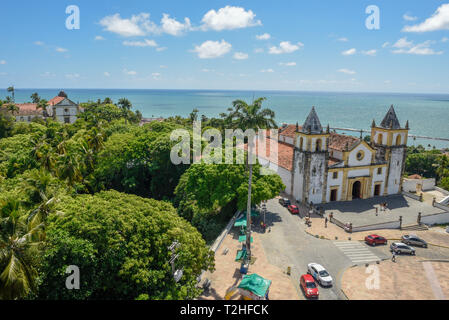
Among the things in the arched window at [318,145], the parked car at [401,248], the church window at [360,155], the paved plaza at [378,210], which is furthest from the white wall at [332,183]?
the parked car at [401,248]

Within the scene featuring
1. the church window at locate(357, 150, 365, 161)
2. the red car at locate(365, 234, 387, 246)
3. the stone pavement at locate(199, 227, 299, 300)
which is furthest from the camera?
the church window at locate(357, 150, 365, 161)

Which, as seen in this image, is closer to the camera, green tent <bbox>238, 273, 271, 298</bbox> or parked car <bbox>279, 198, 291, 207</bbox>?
green tent <bbox>238, 273, 271, 298</bbox>

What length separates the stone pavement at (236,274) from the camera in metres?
21.9

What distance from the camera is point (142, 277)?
17328mm

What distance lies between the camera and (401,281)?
79.4 ft

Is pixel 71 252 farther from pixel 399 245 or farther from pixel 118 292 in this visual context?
pixel 399 245

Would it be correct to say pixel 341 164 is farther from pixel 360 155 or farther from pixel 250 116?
pixel 250 116

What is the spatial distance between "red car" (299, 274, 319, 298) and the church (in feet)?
57.0

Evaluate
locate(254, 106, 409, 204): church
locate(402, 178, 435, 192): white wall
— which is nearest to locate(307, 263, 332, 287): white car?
locate(254, 106, 409, 204): church

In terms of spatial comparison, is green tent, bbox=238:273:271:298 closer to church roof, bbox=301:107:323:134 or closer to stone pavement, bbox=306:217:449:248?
stone pavement, bbox=306:217:449:248

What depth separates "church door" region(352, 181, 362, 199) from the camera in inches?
1665

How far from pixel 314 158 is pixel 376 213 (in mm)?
9552

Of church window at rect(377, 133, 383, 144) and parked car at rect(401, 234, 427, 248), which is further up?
church window at rect(377, 133, 383, 144)

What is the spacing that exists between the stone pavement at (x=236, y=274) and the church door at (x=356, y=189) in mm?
19625
